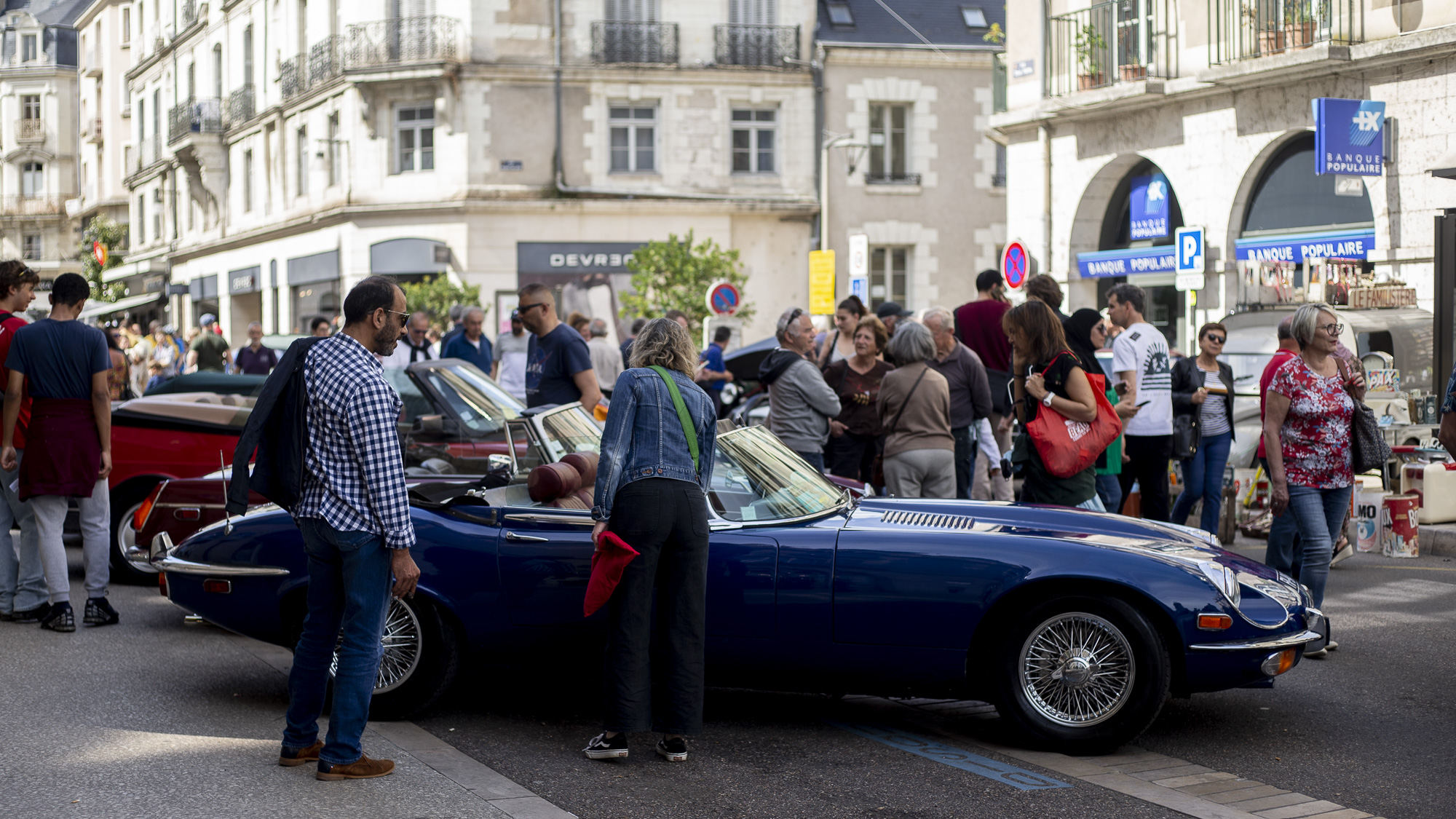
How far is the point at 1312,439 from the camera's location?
743cm

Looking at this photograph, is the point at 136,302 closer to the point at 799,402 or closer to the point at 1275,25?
the point at 1275,25

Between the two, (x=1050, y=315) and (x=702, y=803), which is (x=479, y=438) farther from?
(x=702, y=803)

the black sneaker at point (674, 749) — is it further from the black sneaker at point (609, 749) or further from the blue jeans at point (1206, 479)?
the blue jeans at point (1206, 479)

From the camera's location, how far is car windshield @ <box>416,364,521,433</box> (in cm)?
954

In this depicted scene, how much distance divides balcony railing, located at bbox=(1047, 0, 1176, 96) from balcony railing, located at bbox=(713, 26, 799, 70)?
12937 millimetres

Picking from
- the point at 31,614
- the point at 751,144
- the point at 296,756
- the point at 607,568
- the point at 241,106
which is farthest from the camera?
the point at 241,106

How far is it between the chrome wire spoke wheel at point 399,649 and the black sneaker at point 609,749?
987mm

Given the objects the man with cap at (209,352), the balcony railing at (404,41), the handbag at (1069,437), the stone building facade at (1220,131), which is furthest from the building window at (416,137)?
the handbag at (1069,437)

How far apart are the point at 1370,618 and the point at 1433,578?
6.35 feet

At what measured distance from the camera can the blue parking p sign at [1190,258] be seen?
17.2 metres

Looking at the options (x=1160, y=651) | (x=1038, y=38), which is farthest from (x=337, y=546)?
(x=1038, y=38)

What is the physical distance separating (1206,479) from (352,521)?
7431 millimetres

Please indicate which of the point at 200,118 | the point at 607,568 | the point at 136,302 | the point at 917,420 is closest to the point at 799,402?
the point at 917,420

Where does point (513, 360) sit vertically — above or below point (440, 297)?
below
